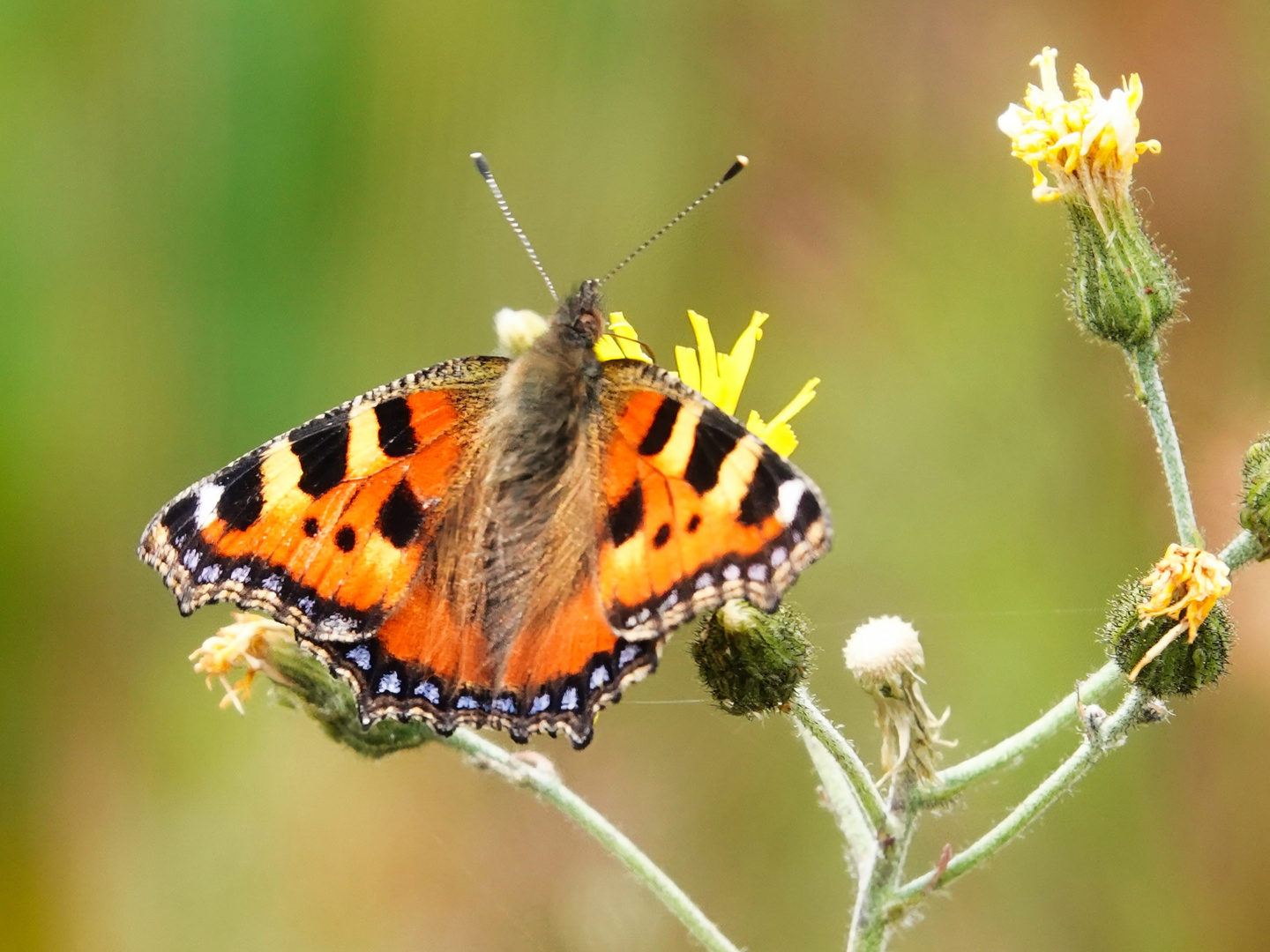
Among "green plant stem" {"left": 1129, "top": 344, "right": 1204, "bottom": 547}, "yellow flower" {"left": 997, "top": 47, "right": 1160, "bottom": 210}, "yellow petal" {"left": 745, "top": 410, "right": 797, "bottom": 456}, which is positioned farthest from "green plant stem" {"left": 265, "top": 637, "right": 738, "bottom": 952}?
"yellow flower" {"left": 997, "top": 47, "right": 1160, "bottom": 210}

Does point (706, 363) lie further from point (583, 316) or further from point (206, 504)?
point (206, 504)

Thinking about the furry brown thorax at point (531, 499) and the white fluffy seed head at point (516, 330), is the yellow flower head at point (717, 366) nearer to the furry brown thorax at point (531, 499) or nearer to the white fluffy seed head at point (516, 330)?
the furry brown thorax at point (531, 499)

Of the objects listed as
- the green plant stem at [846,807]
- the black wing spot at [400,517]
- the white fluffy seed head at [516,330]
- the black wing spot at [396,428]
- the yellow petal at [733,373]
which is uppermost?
the white fluffy seed head at [516,330]

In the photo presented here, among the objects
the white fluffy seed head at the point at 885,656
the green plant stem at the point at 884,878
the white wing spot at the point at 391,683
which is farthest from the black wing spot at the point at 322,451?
the green plant stem at the point at 884,878

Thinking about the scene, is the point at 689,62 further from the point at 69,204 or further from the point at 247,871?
the point at 247,871

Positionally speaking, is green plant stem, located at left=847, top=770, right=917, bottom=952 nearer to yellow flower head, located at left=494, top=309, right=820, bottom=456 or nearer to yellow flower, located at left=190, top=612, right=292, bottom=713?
yellow flower head, located at left=494, top=309, right=820, bottom=456
